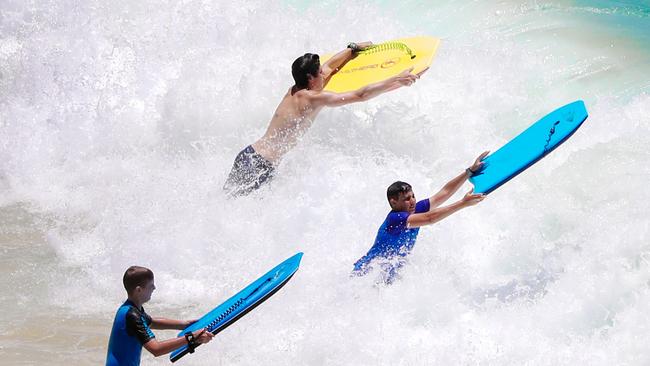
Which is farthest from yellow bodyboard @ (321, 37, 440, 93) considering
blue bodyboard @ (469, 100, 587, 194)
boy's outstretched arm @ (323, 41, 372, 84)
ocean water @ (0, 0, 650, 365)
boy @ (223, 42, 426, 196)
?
blue bodyboard @ (469, 100, 587, 194)

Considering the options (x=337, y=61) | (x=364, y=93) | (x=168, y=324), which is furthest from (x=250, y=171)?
(x=168, y=324)

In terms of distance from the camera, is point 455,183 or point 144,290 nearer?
point 144,290

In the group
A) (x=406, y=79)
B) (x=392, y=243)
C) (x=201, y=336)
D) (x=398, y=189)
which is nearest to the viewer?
(x=201, y=336)

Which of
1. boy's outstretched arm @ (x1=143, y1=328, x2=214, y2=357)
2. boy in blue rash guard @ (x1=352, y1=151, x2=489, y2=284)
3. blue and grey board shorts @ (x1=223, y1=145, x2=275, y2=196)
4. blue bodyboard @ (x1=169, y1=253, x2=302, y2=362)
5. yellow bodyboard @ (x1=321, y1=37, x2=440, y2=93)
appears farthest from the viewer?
yellow bodyboard @ (x1=321, y1=37, x2=440, y2=93)

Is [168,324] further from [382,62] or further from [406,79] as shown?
[382,62]

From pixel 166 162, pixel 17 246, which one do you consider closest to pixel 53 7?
pixel 166 162

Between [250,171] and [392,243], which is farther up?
[250,171]

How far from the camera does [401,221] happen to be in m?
4.91

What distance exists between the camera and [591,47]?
29.4 feet

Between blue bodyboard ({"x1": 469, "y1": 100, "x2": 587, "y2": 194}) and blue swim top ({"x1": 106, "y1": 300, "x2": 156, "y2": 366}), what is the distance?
1976 mm

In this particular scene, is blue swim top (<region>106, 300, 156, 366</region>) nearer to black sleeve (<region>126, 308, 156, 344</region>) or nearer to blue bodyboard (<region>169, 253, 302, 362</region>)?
black sleeve (<region>126, 308, 156, 344</region>)

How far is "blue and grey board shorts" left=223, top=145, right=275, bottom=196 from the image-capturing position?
650 centimetres

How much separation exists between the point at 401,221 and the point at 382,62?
2.32m

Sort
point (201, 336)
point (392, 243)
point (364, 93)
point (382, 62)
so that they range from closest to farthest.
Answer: point (201, 336) < point (392, 243) < point (364, 93) < point (382, 62)
